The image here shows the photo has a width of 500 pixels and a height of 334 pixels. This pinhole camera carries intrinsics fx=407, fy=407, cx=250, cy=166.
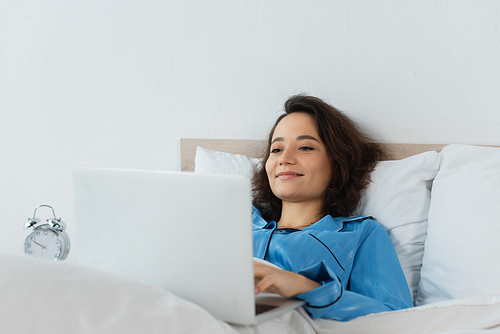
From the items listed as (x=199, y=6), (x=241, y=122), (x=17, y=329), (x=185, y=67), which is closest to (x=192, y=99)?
(x=185, y=67)

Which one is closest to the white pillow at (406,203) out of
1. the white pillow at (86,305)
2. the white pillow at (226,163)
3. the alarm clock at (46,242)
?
the white pillow at (226,163)

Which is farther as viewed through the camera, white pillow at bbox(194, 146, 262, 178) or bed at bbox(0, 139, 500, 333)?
white pillow at bbox(194, 146, 262, 178)

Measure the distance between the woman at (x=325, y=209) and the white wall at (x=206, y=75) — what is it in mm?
180

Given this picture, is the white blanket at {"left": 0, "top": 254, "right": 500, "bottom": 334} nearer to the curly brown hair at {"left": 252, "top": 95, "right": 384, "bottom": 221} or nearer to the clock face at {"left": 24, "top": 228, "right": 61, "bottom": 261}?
the curly brown hair at {"left": 252, "top": 95, "right": 384, "bottom": 221}

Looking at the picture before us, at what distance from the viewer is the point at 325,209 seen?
1.34 metres

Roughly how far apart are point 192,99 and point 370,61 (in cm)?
76

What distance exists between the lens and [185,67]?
5.81ft

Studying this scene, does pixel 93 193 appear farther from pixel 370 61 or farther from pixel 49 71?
pixel 49 71

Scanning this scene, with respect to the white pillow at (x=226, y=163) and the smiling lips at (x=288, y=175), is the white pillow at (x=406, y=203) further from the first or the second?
the white pillow at (x=226, y=163)

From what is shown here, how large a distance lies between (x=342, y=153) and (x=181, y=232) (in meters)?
0.76

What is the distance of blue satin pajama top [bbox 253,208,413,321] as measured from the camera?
36.8 inches

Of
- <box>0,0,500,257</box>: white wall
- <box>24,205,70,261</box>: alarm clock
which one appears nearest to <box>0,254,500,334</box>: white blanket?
<box>24,205,70,261</box>: alarm clock

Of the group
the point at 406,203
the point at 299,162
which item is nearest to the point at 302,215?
the point at 299,162

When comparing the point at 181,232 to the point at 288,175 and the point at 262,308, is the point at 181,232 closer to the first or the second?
the point at 262,308
